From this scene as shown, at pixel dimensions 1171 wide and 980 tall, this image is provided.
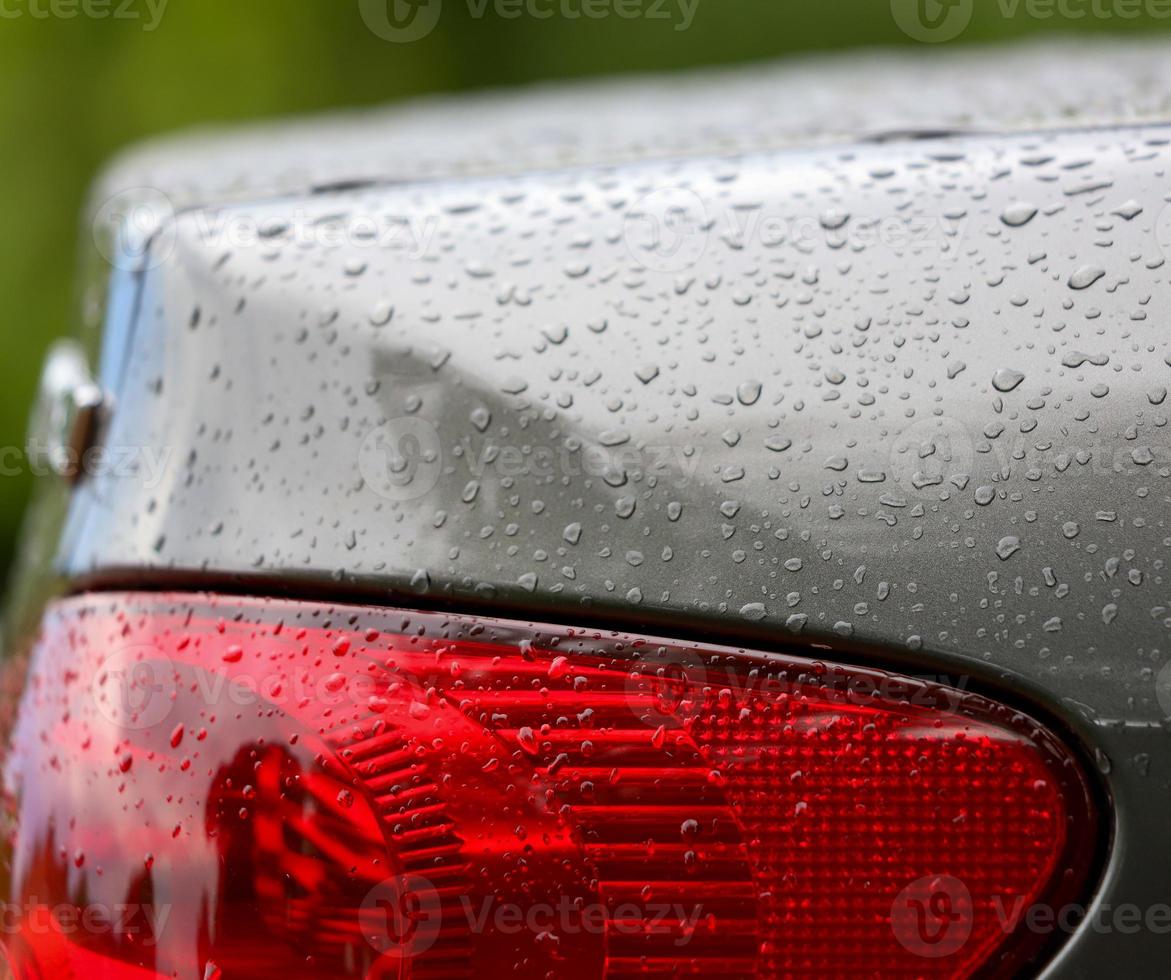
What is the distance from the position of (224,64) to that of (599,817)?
8.77 meters

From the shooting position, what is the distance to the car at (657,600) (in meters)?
0.97

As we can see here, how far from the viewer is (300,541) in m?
1.10

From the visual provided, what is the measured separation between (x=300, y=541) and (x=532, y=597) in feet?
0.76

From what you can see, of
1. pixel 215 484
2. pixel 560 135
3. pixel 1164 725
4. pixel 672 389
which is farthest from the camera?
pixel 560 135

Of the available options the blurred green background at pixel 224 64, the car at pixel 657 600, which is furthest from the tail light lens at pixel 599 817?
the blurred green background at pixel 224 64

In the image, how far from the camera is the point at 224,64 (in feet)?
28.4

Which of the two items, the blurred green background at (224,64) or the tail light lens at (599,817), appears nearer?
the tail light lens at (599,817)

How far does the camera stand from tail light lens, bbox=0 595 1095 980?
0.97 m

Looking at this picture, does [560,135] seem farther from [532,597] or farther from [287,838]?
[287,838]

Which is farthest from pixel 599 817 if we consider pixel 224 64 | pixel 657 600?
pixel 224 64

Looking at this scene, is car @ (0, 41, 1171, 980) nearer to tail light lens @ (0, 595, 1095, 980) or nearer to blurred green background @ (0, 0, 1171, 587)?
tail light lens @ (0, 595, 1095, 980)

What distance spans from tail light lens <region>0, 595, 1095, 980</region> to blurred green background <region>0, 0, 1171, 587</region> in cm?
607

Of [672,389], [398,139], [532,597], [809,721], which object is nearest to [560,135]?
[398,139]

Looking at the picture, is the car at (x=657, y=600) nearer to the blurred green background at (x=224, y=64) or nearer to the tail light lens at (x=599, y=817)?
the tail light lens at (x=599, y=817)
